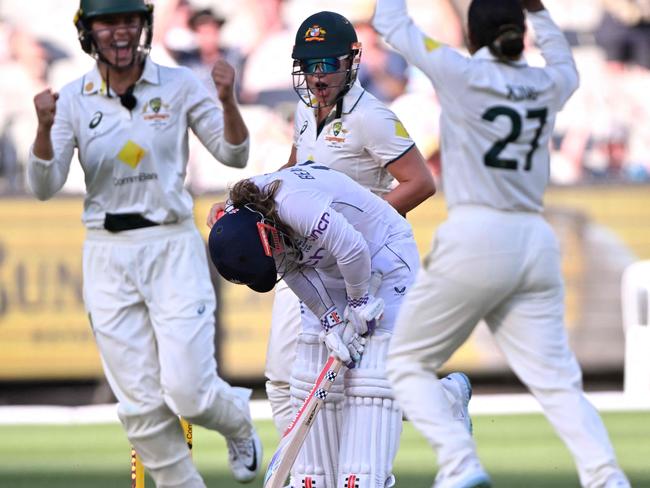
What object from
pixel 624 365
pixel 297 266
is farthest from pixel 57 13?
pixel 297 266

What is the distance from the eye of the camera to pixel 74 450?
845 centimetres

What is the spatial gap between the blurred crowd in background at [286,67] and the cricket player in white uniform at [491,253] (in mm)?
6569

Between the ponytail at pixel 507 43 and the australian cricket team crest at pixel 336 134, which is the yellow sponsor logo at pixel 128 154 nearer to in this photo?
the australian cricket team crest at pixel 336 134

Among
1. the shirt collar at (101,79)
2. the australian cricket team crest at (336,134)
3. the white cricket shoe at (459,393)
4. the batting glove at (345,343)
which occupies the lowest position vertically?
the white cricket shoe at (459,393)

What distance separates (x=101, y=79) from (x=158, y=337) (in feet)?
3.64

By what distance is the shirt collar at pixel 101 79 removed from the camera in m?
6.02

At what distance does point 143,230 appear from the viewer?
233 inches

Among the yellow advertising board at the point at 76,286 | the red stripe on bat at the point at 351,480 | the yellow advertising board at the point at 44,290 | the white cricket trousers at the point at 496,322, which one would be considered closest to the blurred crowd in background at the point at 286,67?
the yellow advertising board at the point at 76,286

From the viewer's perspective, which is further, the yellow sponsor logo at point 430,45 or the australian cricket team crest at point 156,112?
the australian cricket team crest at point 156,112

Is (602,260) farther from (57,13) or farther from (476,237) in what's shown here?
(476,237)

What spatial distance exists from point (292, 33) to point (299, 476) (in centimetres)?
661

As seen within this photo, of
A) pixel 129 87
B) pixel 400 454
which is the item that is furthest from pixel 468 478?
pixel 400 454

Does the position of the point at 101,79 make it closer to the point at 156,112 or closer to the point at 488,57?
the point at 156,112

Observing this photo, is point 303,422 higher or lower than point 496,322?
lower
